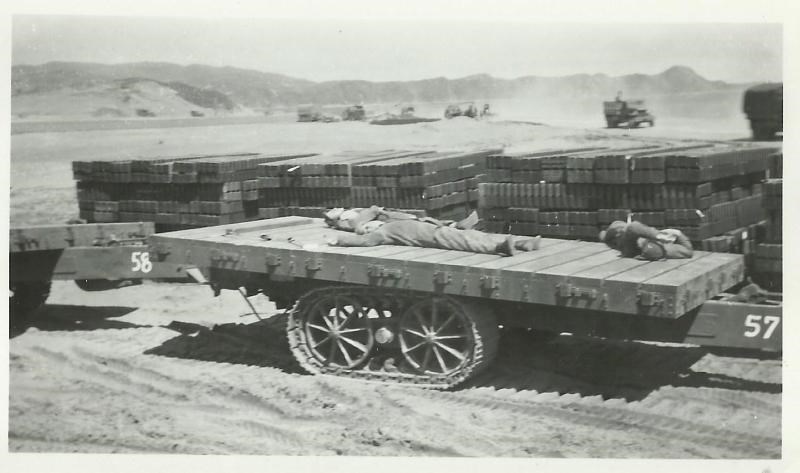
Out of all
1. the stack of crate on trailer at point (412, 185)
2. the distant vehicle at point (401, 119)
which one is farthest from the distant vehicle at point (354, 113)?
the stack of crate on trailer at point (412, 185)

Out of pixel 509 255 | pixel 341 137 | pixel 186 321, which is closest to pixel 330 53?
pixel 509 255

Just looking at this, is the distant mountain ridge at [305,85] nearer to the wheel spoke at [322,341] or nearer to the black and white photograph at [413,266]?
the black and white photograph at [413,266]

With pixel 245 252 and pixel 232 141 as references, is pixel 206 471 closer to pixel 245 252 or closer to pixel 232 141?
pixel 245 252

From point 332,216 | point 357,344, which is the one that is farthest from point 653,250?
point 332,216

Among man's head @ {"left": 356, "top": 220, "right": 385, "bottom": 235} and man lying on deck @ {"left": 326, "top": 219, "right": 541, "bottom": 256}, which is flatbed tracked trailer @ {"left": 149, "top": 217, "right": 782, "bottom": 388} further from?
man's head @ {"left": 356, "top": 220, "right": 385, "bottom": 235}

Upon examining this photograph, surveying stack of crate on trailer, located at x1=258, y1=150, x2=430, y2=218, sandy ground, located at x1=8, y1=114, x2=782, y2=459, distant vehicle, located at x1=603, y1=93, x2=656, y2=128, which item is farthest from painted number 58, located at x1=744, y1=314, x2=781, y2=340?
distant vehicle, located at x1=603, y1=93, x2=656, y2=128

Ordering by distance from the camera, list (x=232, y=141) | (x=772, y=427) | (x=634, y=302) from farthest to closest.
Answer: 1. (x=232, y=141)
2. (x=772, y=427)
3. (x=634, y=302)
